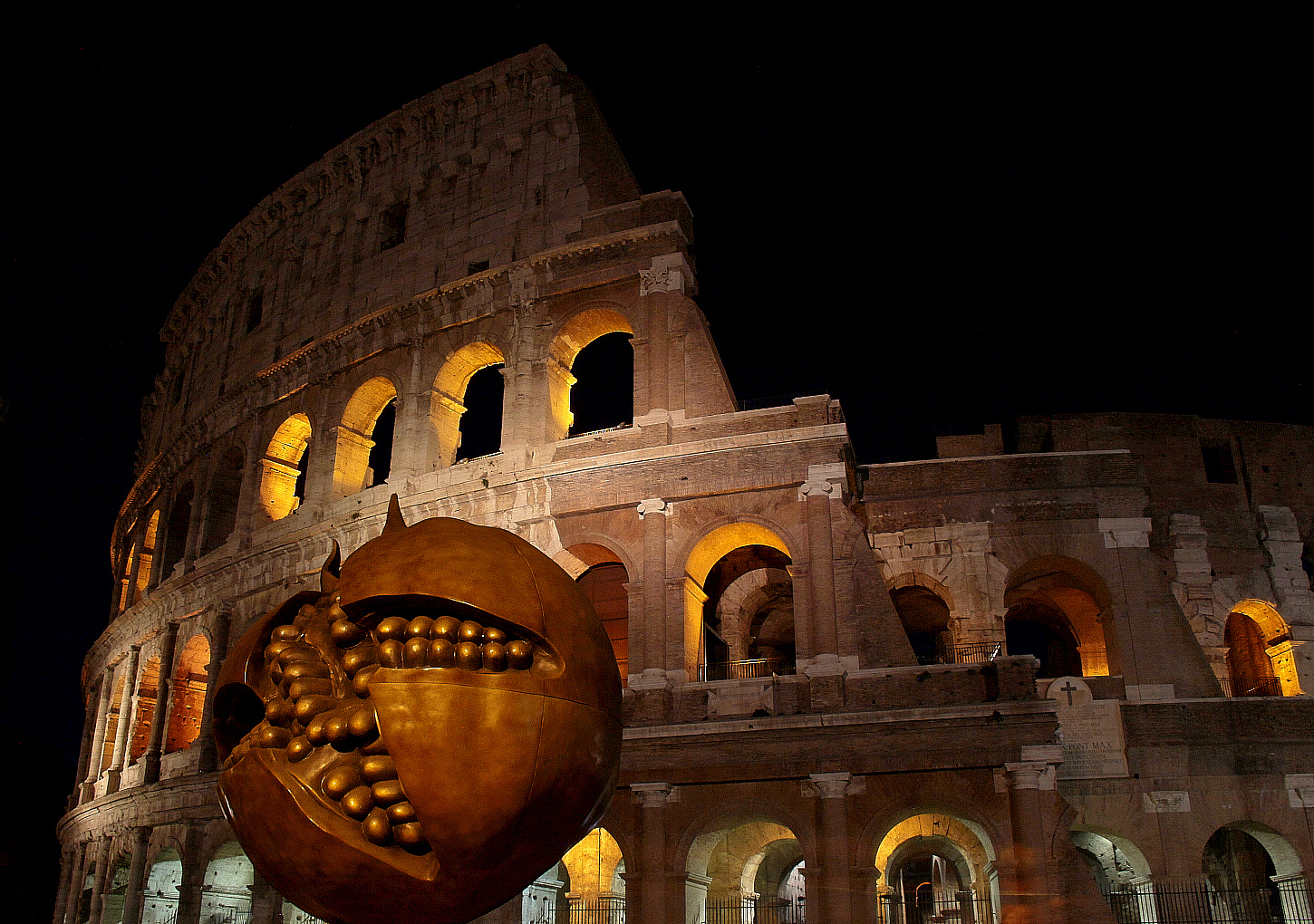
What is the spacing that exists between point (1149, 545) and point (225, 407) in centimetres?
1705

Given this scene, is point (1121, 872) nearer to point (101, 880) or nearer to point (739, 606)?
point (739, 606)

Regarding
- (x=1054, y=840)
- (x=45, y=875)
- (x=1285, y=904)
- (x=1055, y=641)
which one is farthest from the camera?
(x=45, y=875)

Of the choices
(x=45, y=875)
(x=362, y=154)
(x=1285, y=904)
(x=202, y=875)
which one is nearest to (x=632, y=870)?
(x=202, y=875)

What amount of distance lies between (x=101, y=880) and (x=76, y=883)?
178 centimetres

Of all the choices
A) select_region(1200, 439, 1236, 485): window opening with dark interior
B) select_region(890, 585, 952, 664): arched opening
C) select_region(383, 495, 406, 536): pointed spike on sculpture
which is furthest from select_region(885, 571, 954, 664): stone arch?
select_region(383, 495, 406, 536): pointed spike on sculpture

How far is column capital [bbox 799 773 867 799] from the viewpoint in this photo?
12516 mm

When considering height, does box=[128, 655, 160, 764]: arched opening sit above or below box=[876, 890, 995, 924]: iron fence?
above

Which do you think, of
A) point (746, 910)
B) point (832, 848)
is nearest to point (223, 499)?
point (746, 910)

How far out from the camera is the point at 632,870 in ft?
42.4

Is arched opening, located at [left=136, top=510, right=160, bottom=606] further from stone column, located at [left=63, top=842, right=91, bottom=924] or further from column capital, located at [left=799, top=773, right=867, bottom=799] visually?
column capital, located at [left=799, top=773, right=867, bottom=799]

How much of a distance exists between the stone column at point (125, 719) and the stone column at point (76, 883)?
1.69 m

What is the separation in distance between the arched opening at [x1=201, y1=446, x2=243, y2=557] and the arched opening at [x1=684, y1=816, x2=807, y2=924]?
11114 mm

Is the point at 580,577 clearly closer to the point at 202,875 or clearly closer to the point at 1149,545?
the point at 202,875

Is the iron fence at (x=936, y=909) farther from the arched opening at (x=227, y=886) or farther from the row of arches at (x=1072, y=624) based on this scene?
the arched opening at (x=227, y=886)
